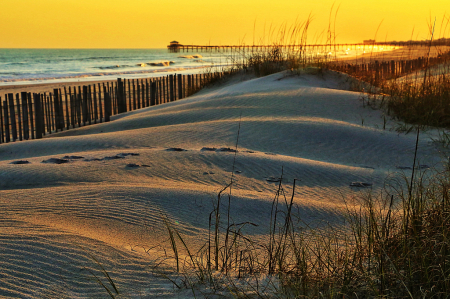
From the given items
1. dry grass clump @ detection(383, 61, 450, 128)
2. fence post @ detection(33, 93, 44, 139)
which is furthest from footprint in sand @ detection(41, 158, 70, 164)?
dry grass clump @ detection(383, 61, 450, 128)

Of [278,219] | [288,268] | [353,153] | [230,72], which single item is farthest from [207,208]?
[230,72]

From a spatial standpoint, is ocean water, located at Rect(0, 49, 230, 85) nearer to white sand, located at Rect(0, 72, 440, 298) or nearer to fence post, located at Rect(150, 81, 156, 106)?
fence post, located at Rect(150, 81, 156, 106)

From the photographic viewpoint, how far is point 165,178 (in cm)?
412

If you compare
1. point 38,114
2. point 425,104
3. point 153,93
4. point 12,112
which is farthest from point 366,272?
point 153,93

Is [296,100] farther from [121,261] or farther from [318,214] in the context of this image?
[121,261]

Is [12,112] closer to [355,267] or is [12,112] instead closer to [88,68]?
[355,267]

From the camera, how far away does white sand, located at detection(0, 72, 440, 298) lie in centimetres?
221

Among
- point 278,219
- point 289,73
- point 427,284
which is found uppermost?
point 289,73

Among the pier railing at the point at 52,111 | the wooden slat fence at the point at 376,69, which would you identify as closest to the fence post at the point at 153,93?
the pier railing at the point at 52,111

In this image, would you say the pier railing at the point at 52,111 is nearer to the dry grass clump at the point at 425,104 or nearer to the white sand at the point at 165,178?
the white sand at the point at 165,178

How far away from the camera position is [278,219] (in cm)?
319

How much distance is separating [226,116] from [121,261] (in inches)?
202

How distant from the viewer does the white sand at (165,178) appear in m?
2.21

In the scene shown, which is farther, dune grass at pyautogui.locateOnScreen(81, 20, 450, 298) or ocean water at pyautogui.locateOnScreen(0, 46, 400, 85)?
ocean water at pyautogui.locateOnScreen(0, 46, 400, 85)
